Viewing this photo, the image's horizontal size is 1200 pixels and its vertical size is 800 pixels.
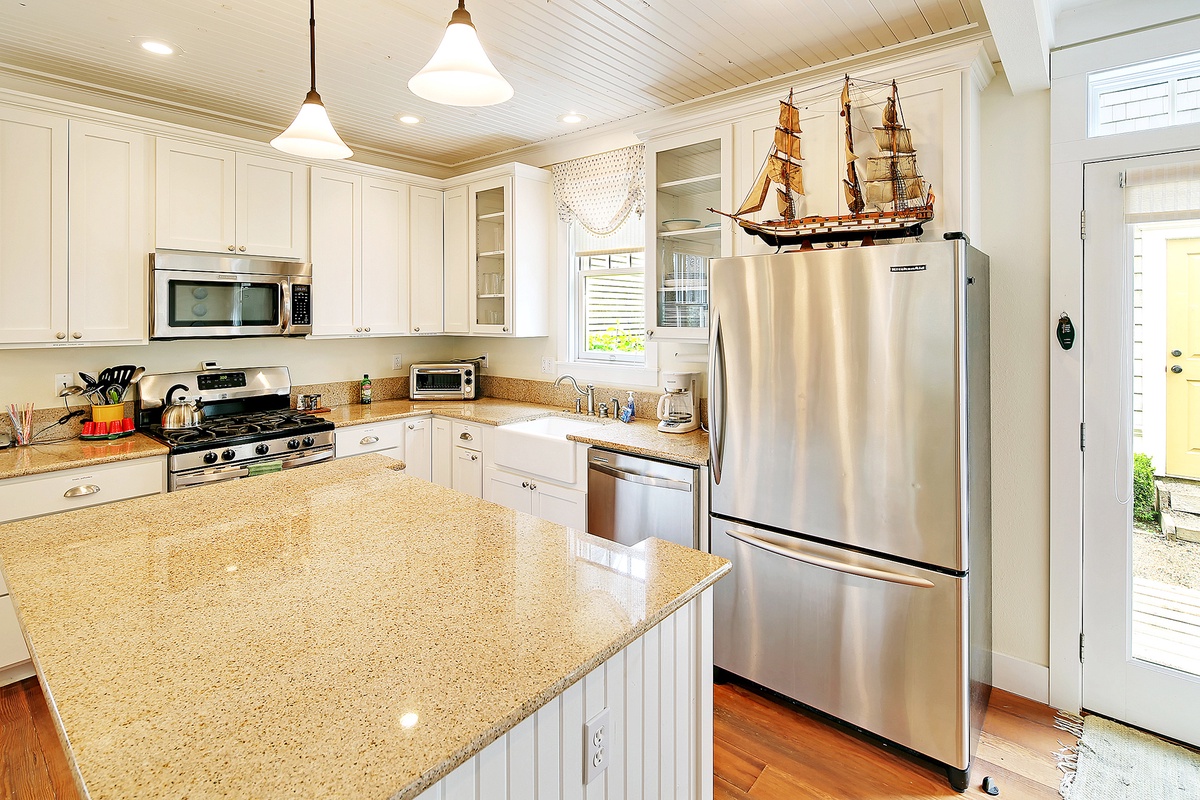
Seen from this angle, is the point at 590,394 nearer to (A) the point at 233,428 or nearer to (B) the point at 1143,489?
(A) the point at 233,428

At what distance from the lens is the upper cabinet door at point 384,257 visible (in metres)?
3.92

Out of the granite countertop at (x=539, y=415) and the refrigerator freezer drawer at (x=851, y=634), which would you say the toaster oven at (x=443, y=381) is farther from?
the refrigerator freezer drawer at (x=851, y=634)

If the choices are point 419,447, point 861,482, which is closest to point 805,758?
point 861,482

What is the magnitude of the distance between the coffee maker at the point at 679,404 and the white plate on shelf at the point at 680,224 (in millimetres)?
703

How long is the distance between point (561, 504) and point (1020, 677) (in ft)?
6.76

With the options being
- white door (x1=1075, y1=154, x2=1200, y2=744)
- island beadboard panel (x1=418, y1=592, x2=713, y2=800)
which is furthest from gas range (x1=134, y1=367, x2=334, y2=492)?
white door (x1=1075, y1=154, x2=1200, y2=744)

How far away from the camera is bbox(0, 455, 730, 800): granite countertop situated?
0.80 meters

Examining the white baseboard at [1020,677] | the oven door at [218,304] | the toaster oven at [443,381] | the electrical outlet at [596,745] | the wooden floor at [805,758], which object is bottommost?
the wooden floor at [805,758]

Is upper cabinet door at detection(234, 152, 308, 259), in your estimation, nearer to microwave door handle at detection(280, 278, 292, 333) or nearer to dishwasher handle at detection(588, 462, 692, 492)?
microwave door handle at detection(280, 278, 292, 333)

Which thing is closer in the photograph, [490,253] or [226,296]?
[226,296]

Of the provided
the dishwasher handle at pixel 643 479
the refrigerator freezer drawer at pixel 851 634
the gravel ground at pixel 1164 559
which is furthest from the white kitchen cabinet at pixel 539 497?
the gravel ground at pixel 1164 559

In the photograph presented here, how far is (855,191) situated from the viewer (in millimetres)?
2311

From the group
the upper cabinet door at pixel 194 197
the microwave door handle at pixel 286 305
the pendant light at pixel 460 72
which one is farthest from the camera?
the microwave door handle at pixel 286 305

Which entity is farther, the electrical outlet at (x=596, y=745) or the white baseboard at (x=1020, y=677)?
the white baseboard at (x=1020, y=677)
